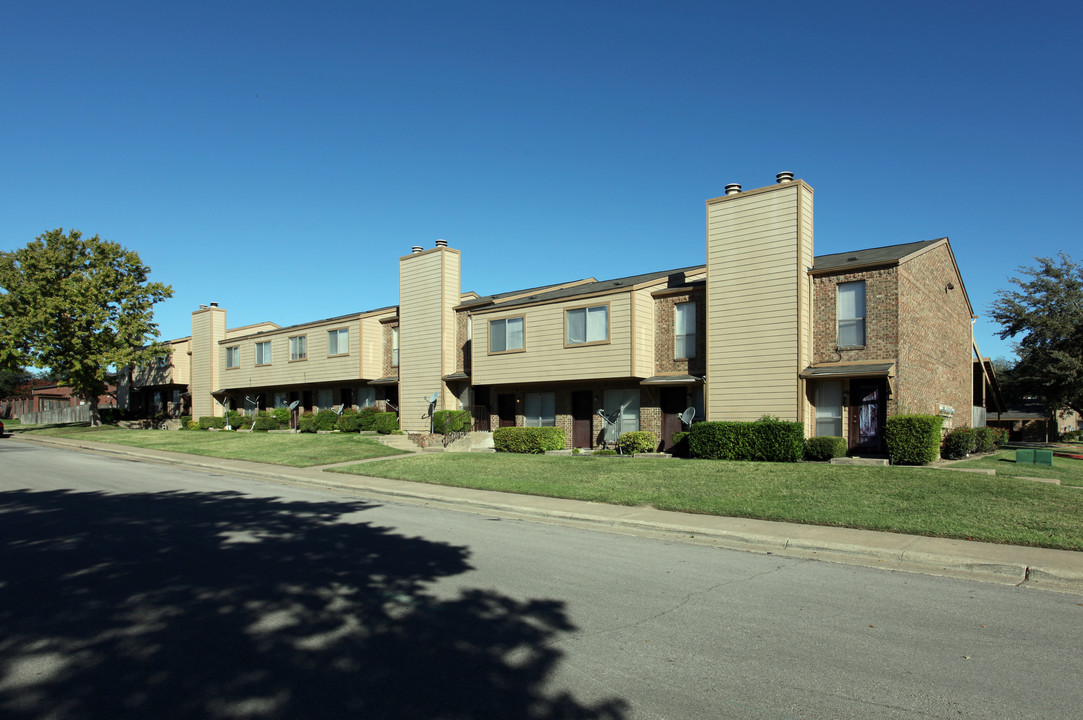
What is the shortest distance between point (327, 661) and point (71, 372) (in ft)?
156

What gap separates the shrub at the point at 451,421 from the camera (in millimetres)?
28391

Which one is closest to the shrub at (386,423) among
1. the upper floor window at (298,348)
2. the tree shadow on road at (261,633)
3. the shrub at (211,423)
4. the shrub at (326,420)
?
the shrub at (326,420)

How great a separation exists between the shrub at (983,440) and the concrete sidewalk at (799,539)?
16.1m

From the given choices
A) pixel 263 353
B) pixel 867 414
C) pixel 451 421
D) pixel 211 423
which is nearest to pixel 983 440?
pixel 867 414

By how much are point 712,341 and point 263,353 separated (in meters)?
29.2

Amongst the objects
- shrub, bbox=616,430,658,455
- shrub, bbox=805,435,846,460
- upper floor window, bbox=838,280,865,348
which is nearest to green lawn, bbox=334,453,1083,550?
shrub, bbox=805,435,846,460

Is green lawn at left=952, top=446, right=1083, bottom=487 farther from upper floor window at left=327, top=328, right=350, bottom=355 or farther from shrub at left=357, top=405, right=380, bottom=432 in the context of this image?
upper floor window at left=327, top=328, right=350, bottom=355

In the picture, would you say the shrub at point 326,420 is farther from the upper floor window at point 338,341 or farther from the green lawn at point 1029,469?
the green lawn at point 1029,469

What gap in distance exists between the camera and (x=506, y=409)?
29531mm

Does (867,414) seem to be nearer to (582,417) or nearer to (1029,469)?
(1029,469)

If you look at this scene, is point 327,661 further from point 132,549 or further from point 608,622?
point 132,549

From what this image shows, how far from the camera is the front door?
2052 cm

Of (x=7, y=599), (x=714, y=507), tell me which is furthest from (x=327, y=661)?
(x=714, y=507)

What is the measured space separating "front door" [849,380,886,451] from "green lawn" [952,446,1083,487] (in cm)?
213
